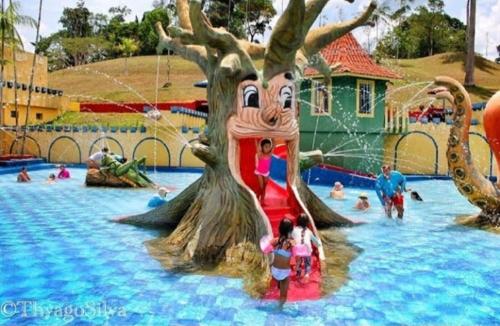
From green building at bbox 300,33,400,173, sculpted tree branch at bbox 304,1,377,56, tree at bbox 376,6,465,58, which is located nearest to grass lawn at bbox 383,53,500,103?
tree at bbox 376,6,465,58

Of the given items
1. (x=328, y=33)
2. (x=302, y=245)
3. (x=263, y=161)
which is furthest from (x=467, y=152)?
(x=302, y=245)

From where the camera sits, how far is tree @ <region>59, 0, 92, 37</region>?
8479cm

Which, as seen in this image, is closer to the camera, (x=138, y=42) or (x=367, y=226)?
(x=367, y=226)

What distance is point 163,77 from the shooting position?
59.9 metres

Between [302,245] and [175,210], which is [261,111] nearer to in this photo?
[302,245]

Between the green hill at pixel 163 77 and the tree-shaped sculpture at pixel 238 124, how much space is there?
38.0m

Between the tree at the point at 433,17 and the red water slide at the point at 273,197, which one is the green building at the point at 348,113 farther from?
the tree at the point at 433,17

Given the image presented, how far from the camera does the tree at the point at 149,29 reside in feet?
235

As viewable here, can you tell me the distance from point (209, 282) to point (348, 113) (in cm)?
1318

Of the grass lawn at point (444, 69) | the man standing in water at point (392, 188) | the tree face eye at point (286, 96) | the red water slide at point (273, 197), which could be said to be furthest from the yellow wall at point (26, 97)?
the grass lawn at point (444, 69)

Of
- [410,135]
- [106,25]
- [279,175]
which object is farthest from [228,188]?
[106,25]

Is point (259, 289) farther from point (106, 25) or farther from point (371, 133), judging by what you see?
point (106, 25)

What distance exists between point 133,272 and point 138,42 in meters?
72.4

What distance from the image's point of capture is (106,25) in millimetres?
83625
